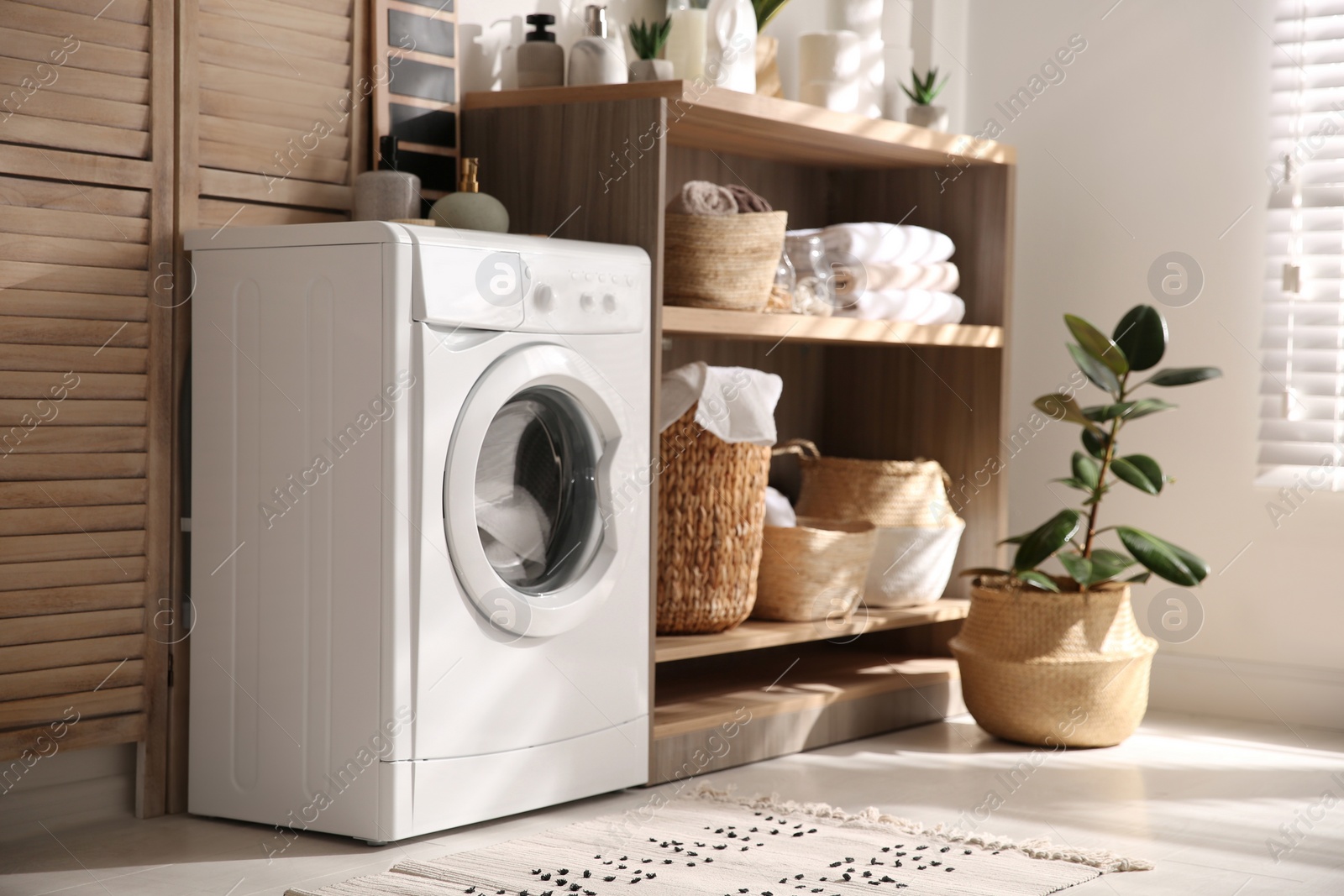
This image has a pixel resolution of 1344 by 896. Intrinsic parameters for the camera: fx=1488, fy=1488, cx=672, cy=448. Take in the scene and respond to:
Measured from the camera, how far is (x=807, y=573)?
3.22m

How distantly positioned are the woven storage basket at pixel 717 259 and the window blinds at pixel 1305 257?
55.1 inches

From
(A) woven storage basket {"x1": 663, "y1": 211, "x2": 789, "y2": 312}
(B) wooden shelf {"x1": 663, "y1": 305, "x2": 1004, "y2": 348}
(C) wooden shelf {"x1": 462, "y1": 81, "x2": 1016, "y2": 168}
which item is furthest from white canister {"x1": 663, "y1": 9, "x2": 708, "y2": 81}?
(B) wooden shelf {"x1": 663, "y1": 305, "x2": 1004, "y2": 348}

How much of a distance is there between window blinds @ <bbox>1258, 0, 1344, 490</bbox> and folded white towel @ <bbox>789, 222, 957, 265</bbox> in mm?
825

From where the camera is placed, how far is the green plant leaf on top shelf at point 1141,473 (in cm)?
305

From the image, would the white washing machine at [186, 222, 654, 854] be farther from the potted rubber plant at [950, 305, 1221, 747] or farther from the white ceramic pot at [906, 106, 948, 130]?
the white ceramic pot at [906, 106, 948, 130]

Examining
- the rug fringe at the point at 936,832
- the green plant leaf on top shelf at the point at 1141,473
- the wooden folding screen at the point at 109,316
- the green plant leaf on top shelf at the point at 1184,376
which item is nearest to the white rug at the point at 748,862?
the rug fringe at the point at 936,832

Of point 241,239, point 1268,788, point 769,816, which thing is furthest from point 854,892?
point 241,239

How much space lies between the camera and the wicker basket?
348cm

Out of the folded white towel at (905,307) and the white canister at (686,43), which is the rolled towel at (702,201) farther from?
the folded white towel at (905,307)

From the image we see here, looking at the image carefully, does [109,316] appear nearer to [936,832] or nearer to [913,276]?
[936,832]

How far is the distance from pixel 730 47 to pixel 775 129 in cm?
20

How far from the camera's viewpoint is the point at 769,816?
2.54 m

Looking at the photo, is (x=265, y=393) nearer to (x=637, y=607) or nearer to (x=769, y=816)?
(x=637, y=607)

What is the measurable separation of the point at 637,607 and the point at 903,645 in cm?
130
